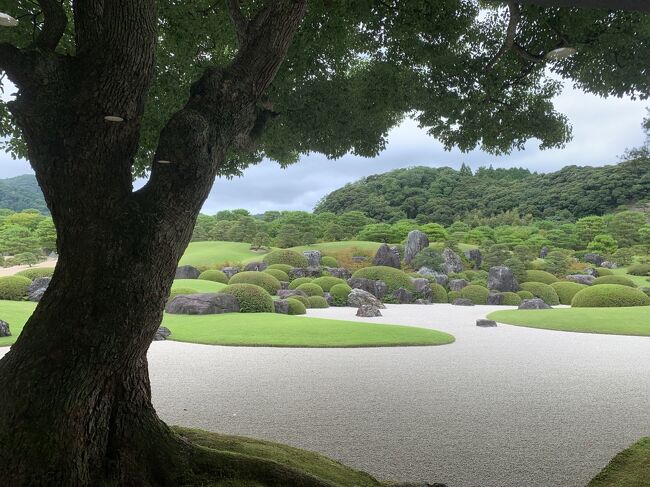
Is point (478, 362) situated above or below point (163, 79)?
below

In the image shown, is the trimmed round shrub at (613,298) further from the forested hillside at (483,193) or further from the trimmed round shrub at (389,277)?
the forested hillside at (483,193)

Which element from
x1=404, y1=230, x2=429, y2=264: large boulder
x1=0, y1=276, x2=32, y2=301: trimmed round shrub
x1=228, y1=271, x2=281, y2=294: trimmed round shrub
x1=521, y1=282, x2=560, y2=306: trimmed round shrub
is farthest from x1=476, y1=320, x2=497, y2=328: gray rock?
x1=404, y1=230, x2=429, y2=264: large boulder

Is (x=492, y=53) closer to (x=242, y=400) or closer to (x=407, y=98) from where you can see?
(x=407, y=98)

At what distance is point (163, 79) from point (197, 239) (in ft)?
120

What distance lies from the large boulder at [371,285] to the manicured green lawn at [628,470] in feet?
58.7

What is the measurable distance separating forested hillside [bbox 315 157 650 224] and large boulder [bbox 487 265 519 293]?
843 inches

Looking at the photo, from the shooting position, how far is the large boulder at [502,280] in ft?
75.4

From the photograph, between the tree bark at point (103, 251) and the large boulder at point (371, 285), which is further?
the large boulder at point (371, 285)

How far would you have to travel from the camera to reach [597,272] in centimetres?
2758

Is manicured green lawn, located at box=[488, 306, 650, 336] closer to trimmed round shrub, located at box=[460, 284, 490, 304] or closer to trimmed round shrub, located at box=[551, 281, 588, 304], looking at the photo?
trimmed round shrub, located at box=[460, 284, 490, 304]

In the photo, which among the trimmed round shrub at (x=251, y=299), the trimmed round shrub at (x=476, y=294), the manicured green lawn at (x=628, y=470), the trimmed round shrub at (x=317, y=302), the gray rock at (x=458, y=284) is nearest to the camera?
the manicured green lawn at (x=628, y=470)

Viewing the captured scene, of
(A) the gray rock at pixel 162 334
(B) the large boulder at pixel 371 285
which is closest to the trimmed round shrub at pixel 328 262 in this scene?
(B) the large boulder at pixel 371 285

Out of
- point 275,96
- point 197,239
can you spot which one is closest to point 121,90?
point 275,96

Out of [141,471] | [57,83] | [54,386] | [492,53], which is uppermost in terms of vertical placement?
[492,53]
